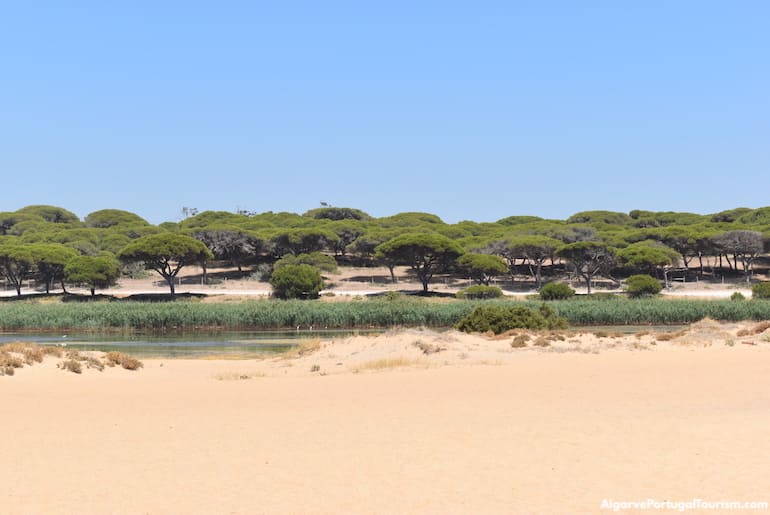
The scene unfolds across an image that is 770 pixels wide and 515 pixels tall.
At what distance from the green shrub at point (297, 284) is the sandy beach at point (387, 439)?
41364mm

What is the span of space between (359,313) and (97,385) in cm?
2807

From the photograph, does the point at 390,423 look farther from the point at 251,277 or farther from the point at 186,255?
the point at 251,277

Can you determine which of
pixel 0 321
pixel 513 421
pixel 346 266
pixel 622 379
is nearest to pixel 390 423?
pixel 513 421

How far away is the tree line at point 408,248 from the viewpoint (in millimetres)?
68812

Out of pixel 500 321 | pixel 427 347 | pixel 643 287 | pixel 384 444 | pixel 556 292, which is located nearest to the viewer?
pixel 384 444

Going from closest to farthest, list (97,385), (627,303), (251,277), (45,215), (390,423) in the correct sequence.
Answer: (390,423), (97,385), (627,303), (251,277), (45,215)

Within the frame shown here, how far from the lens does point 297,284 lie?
6069 cm

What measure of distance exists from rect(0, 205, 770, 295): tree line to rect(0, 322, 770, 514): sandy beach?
50984 millimetres

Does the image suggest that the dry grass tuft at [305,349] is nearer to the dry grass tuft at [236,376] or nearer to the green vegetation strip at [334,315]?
the dry grass tuft at [236,376]

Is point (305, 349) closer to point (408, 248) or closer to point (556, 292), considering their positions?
point (556, 292)

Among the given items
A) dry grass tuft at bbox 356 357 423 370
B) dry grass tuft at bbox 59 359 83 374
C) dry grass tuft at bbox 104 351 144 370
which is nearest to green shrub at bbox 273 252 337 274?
dry grass tuft at bbox 104 351 144 370

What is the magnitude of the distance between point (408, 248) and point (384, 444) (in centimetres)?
6009

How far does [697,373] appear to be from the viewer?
17469mm

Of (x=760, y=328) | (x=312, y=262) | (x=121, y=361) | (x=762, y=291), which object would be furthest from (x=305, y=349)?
(x=312, y=262)
